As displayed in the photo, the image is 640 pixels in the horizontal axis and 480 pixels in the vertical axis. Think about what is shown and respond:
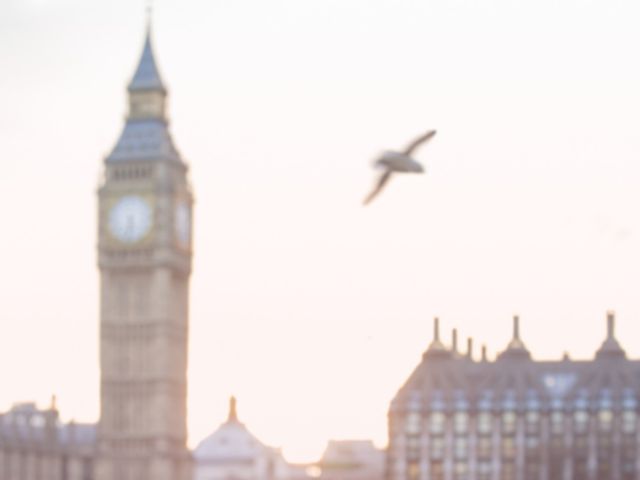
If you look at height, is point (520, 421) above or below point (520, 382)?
below

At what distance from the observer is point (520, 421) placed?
172 metres

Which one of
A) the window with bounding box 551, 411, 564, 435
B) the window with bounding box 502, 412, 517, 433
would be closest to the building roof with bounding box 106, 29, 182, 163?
the window with bounding box 502, 412, 517, 433

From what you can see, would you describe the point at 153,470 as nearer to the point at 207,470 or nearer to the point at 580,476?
the point at 207,470

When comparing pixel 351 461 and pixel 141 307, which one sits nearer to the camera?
pixel 141 307

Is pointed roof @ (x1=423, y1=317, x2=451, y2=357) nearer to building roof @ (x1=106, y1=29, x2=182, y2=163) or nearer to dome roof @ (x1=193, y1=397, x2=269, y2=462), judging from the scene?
dome roof @ (x1=193, y1=397, x2=269, y2=462)

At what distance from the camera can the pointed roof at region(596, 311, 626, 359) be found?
175m

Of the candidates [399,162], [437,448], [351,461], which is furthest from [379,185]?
[351,461]

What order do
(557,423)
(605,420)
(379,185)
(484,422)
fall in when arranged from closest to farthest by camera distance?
(379,185)
(605,420)
(557,423)
(484,422)

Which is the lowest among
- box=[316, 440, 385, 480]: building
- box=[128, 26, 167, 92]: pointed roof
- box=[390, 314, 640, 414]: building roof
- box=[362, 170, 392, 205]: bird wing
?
box=[316, 440, 385, 480]: building

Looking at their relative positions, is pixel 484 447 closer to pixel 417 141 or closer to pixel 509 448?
pixel 509 448

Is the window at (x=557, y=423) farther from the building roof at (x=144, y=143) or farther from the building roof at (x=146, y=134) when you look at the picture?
the building roof at (x=144, y=143)

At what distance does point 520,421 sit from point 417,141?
143782 mm

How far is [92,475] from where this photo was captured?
151 metres

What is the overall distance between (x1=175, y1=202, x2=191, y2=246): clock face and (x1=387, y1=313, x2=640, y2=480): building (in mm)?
28586
